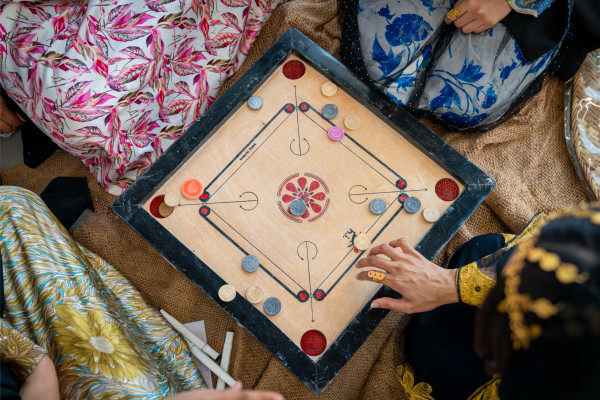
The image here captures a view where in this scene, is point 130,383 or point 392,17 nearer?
point 130,383

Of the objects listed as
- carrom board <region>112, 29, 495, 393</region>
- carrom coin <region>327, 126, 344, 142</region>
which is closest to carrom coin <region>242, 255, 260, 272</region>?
carrom board <region>112, 29, 495, 393</region>

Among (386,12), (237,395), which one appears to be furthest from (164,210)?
(386,12)

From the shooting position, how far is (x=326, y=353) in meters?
1.22

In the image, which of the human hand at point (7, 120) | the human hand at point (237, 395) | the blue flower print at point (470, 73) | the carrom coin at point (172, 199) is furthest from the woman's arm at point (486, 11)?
the human hand at point (7, 120)

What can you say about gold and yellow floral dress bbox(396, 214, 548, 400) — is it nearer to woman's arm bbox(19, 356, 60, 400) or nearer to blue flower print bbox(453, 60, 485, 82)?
blue flower print bbox(453, 60, 485, 82)

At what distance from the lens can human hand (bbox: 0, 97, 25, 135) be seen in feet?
5.53

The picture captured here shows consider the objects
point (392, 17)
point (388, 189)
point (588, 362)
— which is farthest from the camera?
point (392, 17)

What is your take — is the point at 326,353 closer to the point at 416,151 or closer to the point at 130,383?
the point at 130,383

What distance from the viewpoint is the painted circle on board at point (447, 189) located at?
4.37ft

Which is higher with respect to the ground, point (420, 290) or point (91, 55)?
point (420, 290)

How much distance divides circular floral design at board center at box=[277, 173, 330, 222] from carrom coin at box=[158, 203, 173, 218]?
30 centimetres

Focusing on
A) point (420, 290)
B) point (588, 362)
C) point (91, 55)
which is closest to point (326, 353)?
point (420, 290)

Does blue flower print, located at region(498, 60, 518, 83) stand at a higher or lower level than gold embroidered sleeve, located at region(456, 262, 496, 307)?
higher

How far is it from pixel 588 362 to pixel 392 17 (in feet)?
3.97
